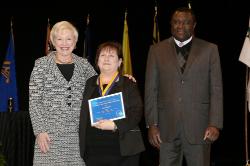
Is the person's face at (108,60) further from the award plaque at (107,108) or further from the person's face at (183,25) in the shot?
the person's face at (183,25)

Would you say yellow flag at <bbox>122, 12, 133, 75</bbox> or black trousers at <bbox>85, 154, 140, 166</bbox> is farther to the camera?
yellow flag at <bbox>122, 12, 133, 75</bbox>

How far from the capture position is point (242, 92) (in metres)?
7.60

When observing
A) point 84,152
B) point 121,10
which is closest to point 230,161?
point 121,10

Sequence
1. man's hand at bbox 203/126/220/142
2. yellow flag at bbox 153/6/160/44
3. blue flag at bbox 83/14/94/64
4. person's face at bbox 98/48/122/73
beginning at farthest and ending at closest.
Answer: blue flag at bbox 83/14/94/64 → yellow flag at bbox 153/6/160/44 → man's hand at bbox 203/126/220/142 → person's face at bbox 98/48/122/73

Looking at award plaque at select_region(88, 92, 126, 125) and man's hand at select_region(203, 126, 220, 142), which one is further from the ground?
award plaque at select_region(88, 92, 126, 125)

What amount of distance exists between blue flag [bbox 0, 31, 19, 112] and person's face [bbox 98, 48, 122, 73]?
14.5 feet

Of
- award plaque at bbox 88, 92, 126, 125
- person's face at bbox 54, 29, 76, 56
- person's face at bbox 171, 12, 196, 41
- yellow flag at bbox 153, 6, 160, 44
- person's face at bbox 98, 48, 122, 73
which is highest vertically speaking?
yellow flag at bbox 153, 6, 160, 44

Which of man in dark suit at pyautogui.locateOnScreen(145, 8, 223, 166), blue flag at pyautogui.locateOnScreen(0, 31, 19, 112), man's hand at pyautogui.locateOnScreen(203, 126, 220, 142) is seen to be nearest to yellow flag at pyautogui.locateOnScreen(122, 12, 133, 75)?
blue flag at pyautogui.locateOnScreen(0, 31, 19, 112)

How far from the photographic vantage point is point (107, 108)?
3.05 m

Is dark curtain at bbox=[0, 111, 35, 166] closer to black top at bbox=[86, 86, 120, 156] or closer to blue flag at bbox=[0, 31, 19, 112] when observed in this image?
black top at bbox=[86, 86, 120, 156]

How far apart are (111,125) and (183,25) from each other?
1.12 metres

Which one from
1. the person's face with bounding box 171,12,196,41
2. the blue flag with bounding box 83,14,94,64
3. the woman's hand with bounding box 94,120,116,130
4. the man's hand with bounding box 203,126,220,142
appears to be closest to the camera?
the woman's hand with bounding box 94,120,116,130

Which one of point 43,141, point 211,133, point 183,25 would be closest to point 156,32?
point 183,25

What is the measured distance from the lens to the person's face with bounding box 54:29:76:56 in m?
3.17
